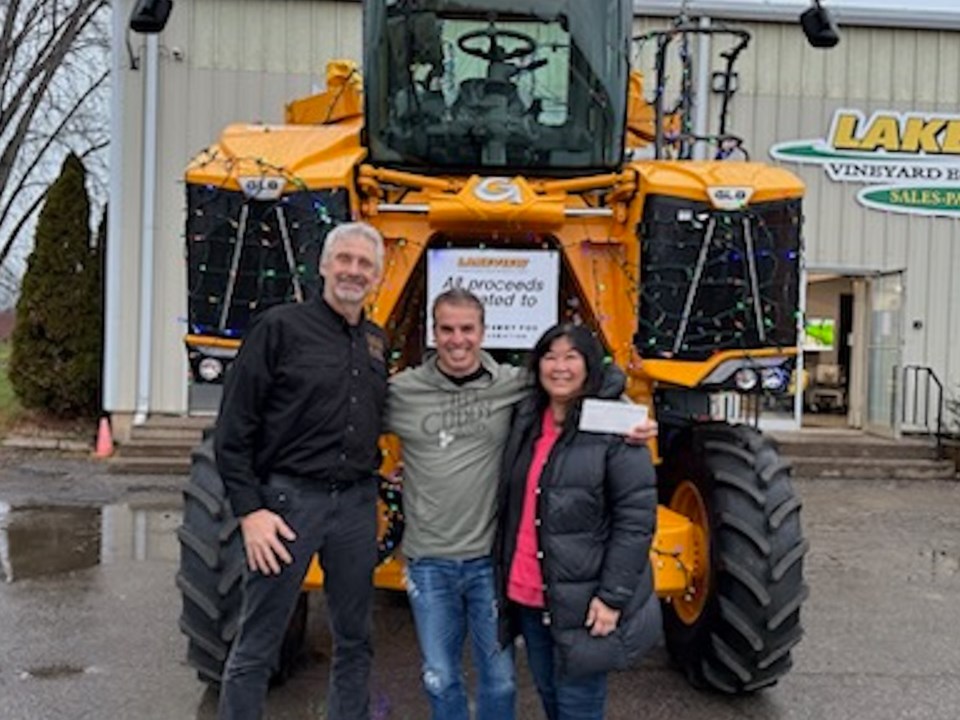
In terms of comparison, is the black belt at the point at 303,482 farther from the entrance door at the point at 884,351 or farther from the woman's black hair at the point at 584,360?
the entrance door at the point at 884,351

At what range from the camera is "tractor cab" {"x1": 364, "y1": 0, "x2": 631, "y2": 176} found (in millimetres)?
4879

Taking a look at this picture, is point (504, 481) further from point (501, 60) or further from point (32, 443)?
point (32, 443)

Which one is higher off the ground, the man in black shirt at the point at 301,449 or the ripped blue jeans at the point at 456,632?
the man in black shirt at the point at 301,449

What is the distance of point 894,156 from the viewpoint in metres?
14.5

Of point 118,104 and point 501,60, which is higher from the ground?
point 118,104

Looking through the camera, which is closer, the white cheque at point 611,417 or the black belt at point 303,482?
the white cheque at point 611,417

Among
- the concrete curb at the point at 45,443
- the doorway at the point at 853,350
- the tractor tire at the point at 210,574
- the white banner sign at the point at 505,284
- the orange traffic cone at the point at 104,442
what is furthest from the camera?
the doorway at the point at 853,350

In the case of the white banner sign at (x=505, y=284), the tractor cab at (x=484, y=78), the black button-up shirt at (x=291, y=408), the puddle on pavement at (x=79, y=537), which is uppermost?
the tractor cab at (x=484, y=78)

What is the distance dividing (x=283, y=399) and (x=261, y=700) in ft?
3.28

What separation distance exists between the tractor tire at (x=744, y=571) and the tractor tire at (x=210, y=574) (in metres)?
2.00

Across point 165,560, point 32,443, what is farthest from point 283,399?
point 32,443

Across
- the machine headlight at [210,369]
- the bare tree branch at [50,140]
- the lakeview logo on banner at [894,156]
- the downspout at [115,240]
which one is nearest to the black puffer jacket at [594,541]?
the machine headlight at [210,369]

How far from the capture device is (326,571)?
3.66m

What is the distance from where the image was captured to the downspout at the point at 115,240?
13211 mm
